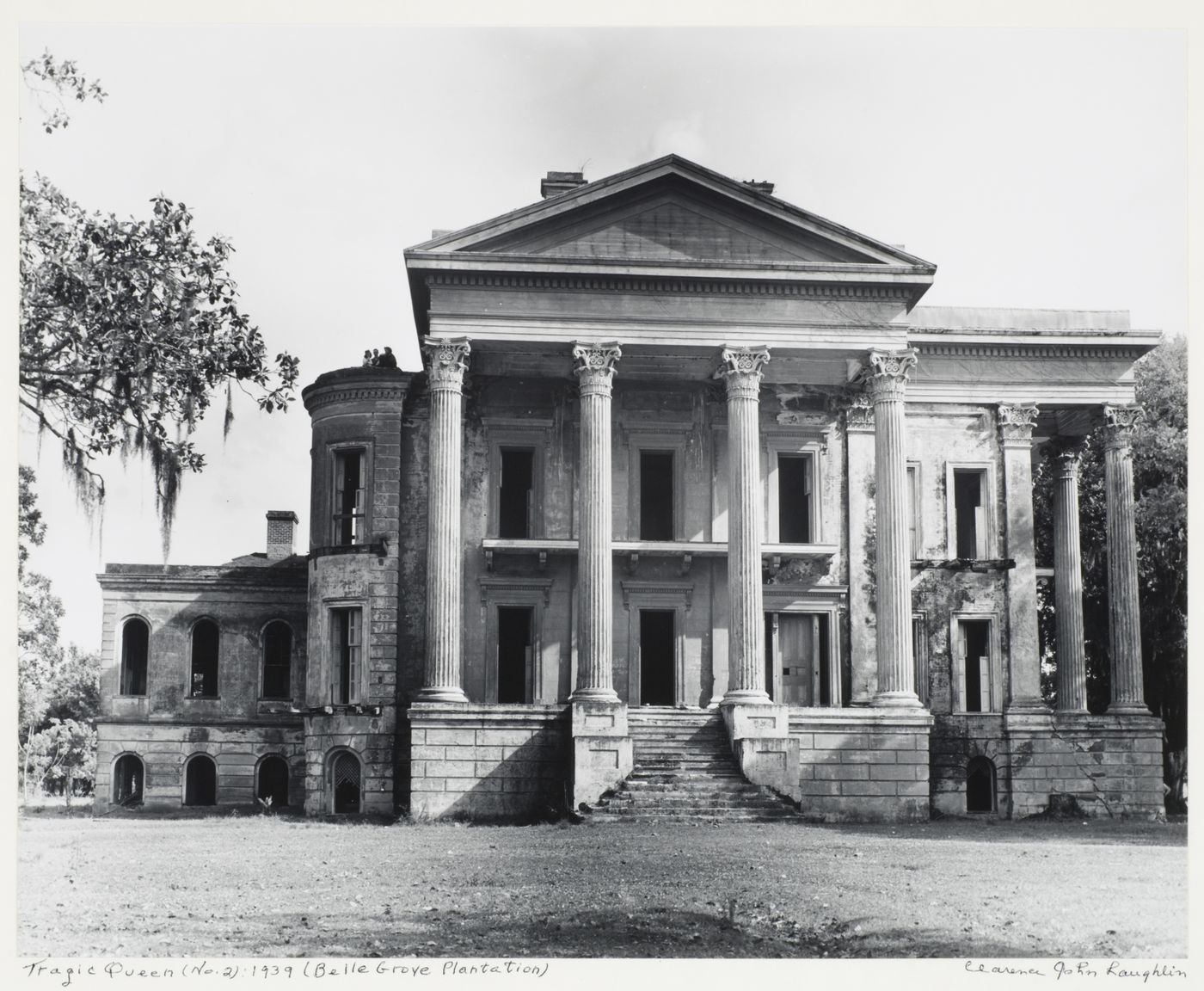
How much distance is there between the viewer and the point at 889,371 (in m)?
30.6

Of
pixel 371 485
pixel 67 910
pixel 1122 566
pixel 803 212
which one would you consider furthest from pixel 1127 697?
pixel 67 910

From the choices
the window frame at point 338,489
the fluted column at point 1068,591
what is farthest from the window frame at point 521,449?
the fluted column at point 1068,591

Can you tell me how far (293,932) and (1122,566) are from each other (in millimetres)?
22968

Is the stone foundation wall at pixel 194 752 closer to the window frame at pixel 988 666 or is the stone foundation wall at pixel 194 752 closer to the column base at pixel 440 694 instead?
the column base at pixel 440 694

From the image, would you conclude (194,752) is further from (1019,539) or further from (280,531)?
(1019,539)

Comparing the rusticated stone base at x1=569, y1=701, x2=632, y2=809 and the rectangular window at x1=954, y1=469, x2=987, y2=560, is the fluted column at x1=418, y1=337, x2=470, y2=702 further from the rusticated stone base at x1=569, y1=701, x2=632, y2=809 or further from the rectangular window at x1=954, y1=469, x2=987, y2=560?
the rectangular window at x1=954, y1=469, x2=987, y2=560

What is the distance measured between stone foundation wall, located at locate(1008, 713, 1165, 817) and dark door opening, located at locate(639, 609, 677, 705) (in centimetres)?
759

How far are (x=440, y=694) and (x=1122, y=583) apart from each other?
586 inches

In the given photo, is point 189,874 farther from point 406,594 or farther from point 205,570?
point 205,570

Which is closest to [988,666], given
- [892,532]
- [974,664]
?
[974,664]

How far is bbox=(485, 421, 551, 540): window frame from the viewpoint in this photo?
3334 cm

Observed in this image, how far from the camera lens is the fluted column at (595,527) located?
29406mm

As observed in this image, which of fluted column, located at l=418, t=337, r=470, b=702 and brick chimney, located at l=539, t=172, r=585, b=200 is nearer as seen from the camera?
fluted column, located at l=418, t=337, r=470, b=702

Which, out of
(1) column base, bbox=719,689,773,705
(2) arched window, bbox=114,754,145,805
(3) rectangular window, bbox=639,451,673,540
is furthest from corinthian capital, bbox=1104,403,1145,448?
(2) arched window, bbox=114,754,145,805
